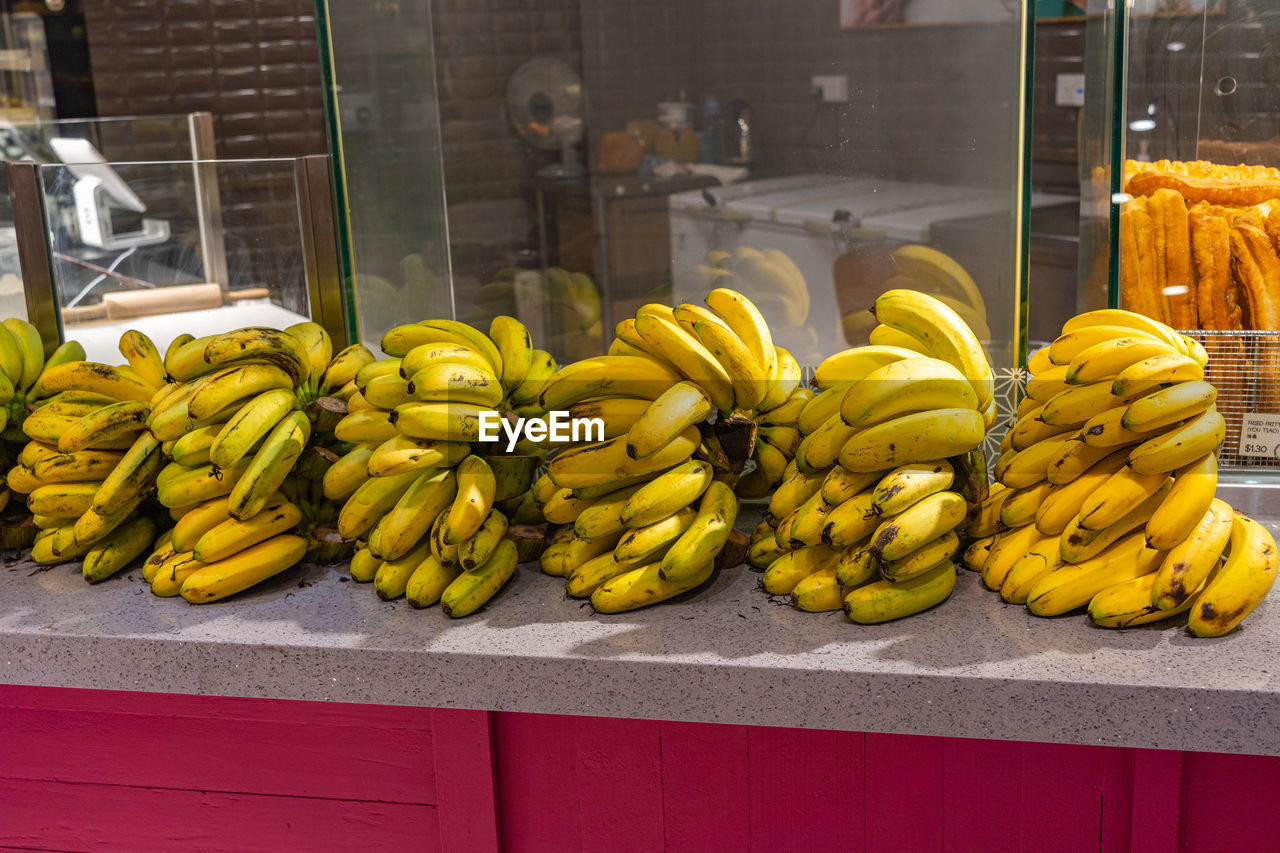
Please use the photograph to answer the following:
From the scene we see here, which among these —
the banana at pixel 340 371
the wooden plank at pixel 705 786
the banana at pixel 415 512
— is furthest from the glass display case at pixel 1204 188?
the banana at pixel 340 371

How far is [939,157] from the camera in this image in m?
1.31

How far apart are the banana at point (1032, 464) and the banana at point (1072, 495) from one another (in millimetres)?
28

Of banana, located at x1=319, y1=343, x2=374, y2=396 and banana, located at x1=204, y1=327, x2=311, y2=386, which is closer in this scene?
banana, located at x1=204, y1=327, x2=311, y2=386

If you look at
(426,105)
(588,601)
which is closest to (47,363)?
(426,105)

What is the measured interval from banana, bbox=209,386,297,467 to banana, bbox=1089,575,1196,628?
3.02 feet

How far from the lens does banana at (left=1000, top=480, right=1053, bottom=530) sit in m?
1.20

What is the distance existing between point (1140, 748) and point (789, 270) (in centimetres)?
68

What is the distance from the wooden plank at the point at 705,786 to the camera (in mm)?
1197

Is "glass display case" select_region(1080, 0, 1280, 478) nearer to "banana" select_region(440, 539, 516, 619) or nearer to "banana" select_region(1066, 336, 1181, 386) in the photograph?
"banana" select_region(1066, 336, 1181, 386)

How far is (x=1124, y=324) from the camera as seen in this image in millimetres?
1229

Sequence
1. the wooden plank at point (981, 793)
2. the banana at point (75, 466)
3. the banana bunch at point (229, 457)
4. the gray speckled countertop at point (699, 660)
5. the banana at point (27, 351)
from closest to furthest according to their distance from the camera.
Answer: the gray speckled countertop at point (699, 660)
the wooden plank at point (981, 793)
the banana bunch at point (229, 457)
the banana at point (75, 466)
the banana at point (27, 351)

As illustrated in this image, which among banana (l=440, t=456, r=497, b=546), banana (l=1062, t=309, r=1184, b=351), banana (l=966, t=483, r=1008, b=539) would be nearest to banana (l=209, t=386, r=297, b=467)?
banana (l=440, t=456, r=497, b=546)

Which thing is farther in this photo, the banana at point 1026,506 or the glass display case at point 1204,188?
the glass display case at point 1204,188

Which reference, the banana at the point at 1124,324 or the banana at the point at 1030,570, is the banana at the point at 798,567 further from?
the banana at the point at 1124,324
